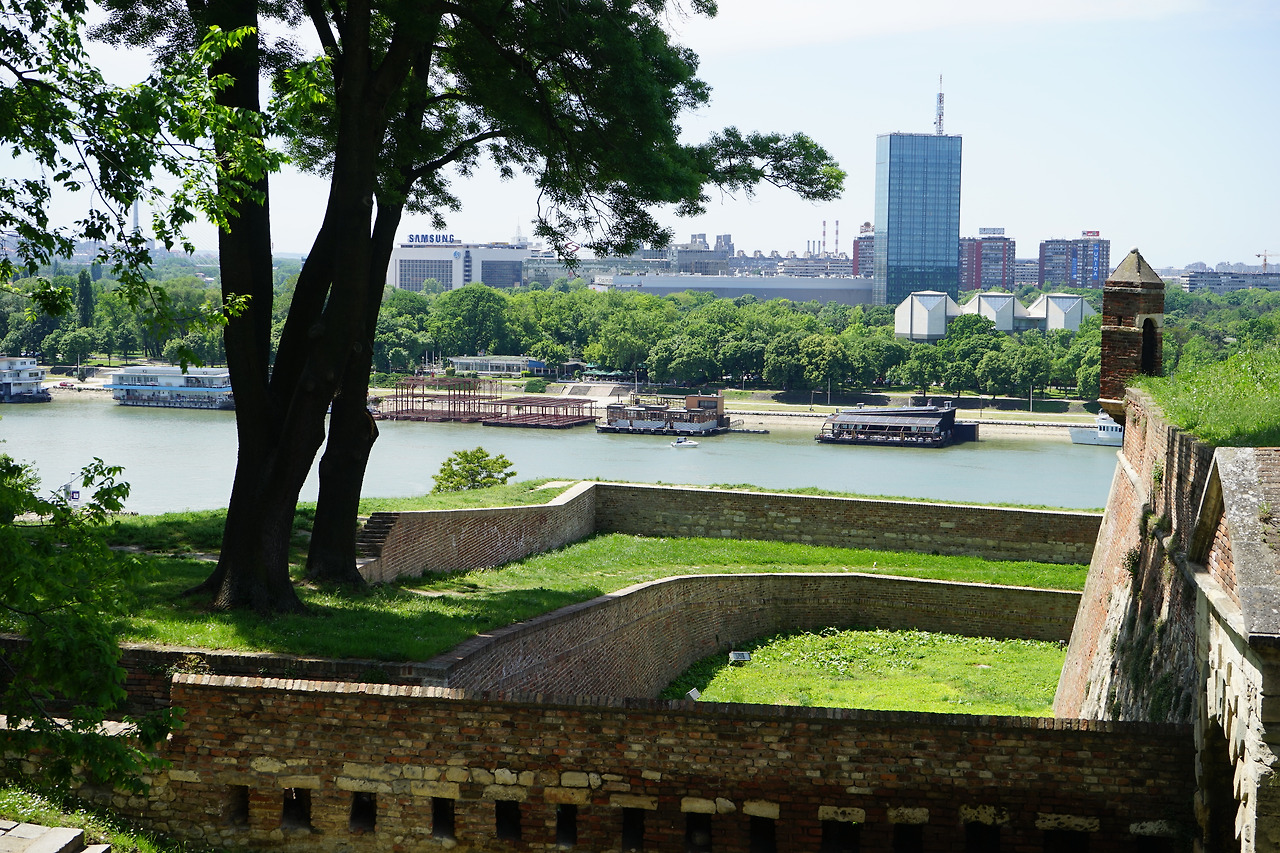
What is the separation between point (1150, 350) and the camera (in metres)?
12.0

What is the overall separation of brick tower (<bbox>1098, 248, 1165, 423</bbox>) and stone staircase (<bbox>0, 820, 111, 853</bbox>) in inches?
392

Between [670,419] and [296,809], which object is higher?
[296,809]

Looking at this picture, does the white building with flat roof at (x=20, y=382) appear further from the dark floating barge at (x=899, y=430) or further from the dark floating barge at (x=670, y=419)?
the dark floating barge at (x=899, y=430)

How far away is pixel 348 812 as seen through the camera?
7.39 m

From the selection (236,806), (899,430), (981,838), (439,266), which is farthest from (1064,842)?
(439,266)

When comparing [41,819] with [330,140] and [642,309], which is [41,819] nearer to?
[330,140]

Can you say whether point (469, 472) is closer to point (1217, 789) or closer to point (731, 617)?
point (731, 617)

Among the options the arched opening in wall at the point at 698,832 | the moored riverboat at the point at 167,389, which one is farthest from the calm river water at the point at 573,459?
the arched opening in wall at the point at 698,832

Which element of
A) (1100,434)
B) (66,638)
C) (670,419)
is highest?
(66,638)

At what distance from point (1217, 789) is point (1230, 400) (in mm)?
2980

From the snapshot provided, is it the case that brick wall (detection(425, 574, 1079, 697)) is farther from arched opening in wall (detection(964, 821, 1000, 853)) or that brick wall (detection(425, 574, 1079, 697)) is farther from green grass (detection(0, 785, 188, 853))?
arched opening in wall (detection(964, 821, 1000, 853))

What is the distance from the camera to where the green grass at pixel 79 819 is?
22.5 feet

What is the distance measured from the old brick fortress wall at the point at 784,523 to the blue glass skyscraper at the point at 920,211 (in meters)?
151

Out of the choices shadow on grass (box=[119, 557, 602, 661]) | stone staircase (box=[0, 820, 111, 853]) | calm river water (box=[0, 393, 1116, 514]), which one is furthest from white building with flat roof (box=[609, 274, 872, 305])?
stone staircase (box=[0, 820, 111, 853])
